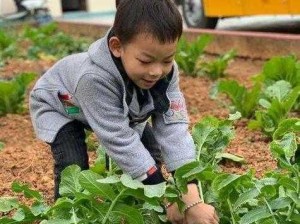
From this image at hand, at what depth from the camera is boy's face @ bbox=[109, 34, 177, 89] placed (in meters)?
2.67

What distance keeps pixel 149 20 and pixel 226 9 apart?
6.95m

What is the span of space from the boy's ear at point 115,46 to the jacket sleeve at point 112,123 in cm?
9

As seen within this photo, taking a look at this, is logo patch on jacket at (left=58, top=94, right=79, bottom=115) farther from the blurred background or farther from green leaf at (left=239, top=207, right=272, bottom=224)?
the blurred background

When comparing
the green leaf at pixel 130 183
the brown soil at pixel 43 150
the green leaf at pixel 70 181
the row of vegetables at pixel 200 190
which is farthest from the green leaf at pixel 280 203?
the brown soil at pixel 43 150

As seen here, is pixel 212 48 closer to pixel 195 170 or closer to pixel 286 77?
pixel 286 77

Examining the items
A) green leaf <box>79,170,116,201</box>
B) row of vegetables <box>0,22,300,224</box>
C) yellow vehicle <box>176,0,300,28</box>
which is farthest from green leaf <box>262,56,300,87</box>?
yellow vehicle <box>176,0,300,28</box>

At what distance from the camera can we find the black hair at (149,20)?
2.66 meters

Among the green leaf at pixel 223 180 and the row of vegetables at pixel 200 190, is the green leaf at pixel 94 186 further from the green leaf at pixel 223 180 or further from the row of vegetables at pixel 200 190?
the green leaf at pixel 223 180

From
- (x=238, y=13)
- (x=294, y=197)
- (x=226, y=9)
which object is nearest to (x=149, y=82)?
(x=294, y=197)

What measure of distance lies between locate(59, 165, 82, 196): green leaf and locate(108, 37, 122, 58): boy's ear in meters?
0.41

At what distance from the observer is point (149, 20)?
8.76ft

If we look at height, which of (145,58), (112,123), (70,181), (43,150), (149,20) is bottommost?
(43,150)

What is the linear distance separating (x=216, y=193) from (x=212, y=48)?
5.62 meters

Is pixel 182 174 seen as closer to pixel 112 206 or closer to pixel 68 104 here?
pixel 112 206
